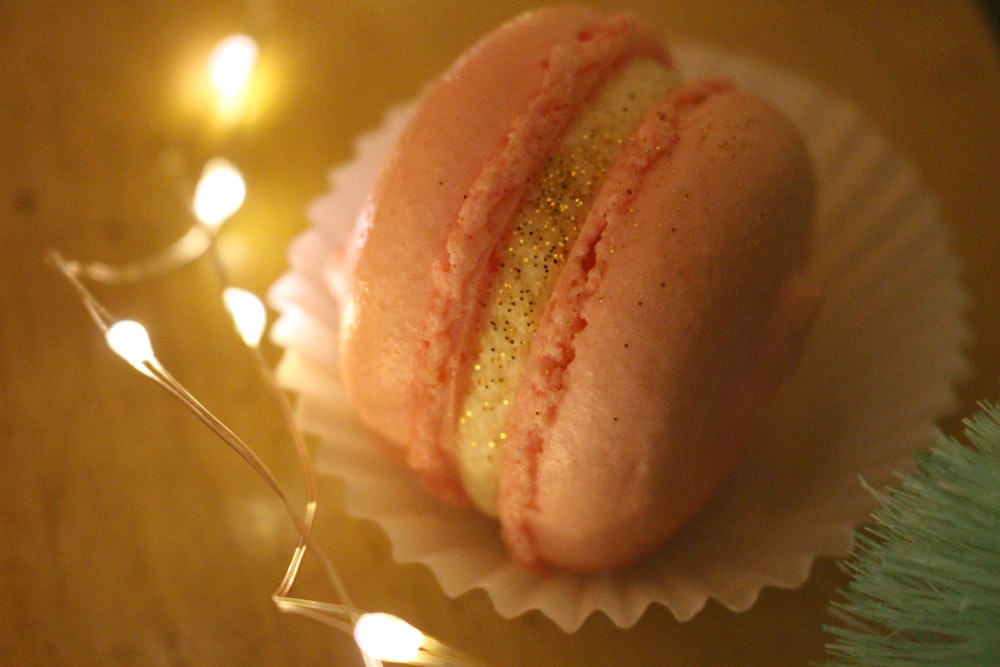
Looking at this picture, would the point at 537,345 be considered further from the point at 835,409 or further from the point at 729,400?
the point at 835,409

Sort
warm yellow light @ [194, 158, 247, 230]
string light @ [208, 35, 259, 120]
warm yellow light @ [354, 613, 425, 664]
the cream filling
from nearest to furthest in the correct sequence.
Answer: warm yellow light @ [354, 613, 425, 664] < the cream filling < warm yellow light @ [194, 158, 247, 230] < string light @ [208, 35, 259, 120]

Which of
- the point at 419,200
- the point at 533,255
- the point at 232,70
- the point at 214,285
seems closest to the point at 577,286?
the point at 533,255

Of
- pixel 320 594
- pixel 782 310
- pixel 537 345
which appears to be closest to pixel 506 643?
pixel 320 594

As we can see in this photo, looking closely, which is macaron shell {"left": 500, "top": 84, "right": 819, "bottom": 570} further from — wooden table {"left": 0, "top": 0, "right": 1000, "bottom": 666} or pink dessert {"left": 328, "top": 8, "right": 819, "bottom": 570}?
wooden table {"left": 0, "top": 0, "right": 1000, "bottom": 666}

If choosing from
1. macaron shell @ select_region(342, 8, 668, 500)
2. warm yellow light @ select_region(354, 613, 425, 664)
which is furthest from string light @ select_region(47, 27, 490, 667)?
macaron shell @ select_region(342, 8, 668, 500)

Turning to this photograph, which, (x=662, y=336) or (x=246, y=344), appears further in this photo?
(x=246, y=344)

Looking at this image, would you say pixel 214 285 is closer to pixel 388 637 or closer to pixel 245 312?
pixel 245 312

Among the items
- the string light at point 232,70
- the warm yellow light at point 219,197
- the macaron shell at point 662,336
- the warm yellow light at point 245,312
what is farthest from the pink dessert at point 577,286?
the string light at point 232,70

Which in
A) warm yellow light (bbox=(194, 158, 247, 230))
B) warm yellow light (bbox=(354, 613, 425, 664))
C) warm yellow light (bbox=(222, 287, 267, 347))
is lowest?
warm yellow light (bbox=(354, 613, 425, 664))
